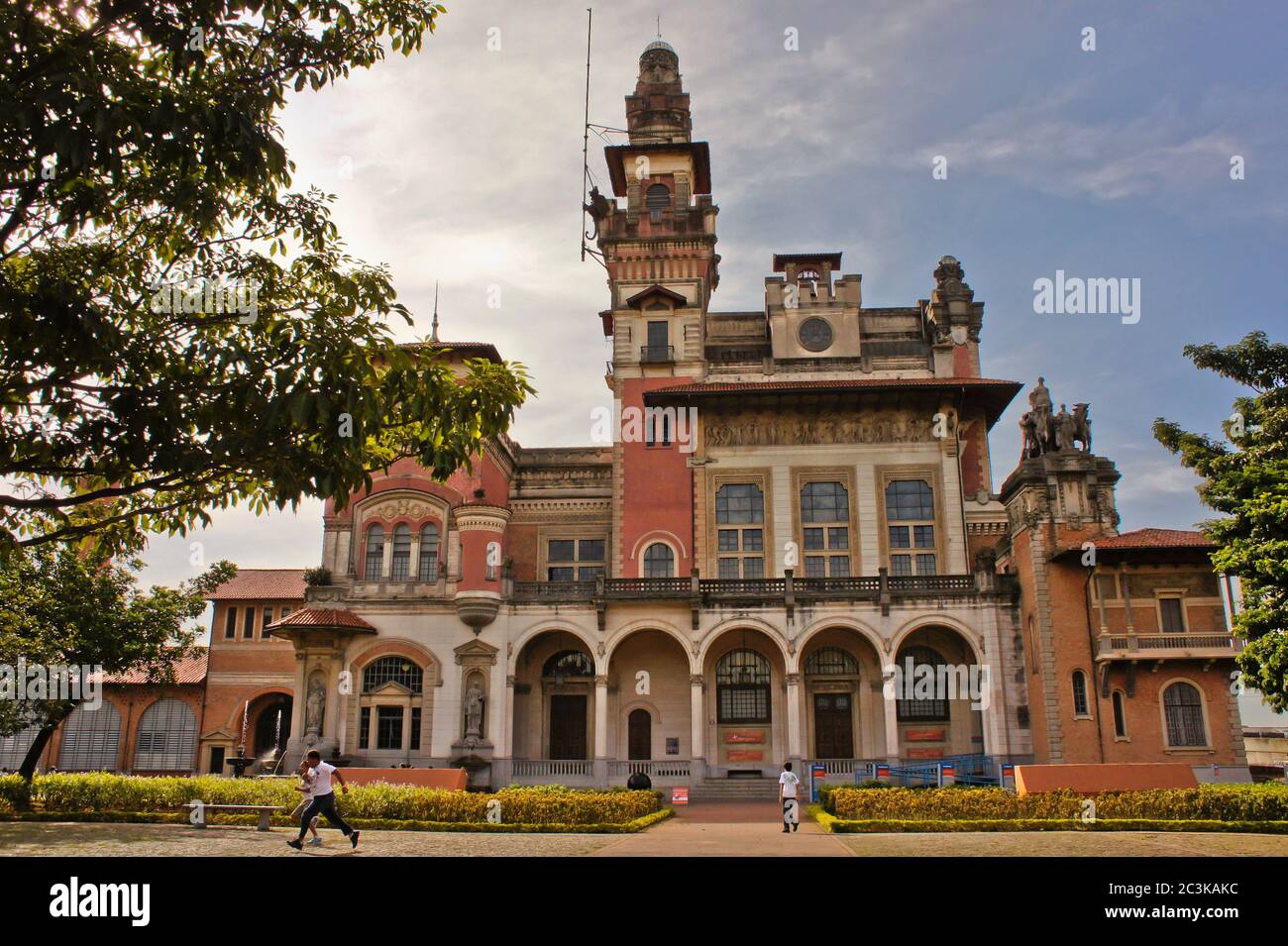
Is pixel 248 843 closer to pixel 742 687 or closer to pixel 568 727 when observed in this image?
pixel 568 727

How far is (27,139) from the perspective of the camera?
9.48 meters

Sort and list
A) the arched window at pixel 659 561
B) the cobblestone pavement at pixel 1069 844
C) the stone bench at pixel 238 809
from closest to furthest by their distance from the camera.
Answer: the cobblestone pavement at pixel 1069 844 < the stone bench at pixel 238 809 < the arched window at pixel 659 561

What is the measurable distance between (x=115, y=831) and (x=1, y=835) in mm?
2179

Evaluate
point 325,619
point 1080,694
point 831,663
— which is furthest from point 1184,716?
point 325,619

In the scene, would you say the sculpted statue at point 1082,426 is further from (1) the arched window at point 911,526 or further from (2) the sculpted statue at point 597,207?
(2) the sculpted statue at point 597,207

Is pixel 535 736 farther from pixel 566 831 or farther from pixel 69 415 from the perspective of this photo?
pixel 69 415

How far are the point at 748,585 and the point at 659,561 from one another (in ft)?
16.6

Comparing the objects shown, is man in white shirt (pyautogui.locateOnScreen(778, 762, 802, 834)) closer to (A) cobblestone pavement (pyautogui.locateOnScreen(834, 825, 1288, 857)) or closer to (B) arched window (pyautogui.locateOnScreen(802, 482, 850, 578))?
(A) cobblestone pavement (pyautogui.locateOnScreen(834, 825, 1288, 857))

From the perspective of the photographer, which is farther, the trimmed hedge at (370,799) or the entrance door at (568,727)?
the entrance door at (568,727)

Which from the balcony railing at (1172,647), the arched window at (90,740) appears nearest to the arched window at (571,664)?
the balcony railing at (1172,647)

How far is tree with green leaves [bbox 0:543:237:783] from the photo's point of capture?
27188 millimetres

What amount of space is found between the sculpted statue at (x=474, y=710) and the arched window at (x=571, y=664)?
148 inches

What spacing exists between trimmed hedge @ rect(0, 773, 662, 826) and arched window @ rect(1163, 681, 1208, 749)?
17.8 m

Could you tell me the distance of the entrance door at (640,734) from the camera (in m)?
39.4
